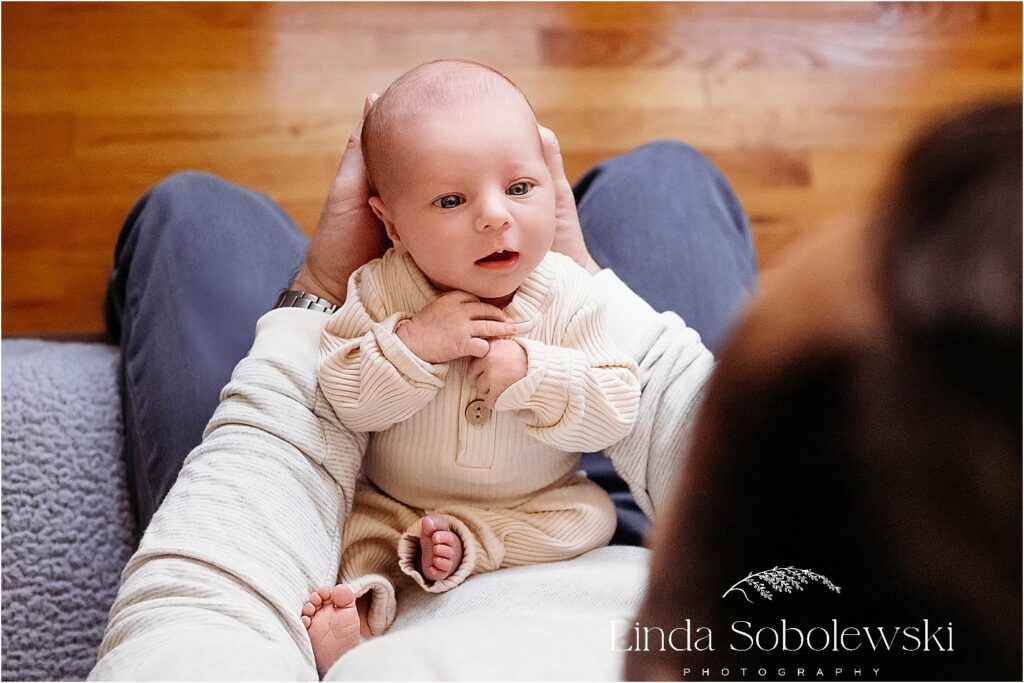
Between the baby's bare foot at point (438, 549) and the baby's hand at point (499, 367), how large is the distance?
0.10m

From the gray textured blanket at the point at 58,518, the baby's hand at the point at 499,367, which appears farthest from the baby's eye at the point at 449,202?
the gray textured blanket at the point at 58,518

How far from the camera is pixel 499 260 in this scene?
626 millimetres

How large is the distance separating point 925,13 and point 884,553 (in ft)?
2.68

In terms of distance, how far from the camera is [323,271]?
78 cm

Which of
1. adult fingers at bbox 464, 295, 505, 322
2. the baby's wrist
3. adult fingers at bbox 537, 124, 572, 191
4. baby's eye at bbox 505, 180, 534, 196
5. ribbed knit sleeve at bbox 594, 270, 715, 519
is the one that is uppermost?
adult fingers at bbox 537, 124, 572, 191

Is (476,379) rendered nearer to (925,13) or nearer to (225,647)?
(225,647)

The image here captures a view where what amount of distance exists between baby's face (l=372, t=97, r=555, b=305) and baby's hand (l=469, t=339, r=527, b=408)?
0.15 ft

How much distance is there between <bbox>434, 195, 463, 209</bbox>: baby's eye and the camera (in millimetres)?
612

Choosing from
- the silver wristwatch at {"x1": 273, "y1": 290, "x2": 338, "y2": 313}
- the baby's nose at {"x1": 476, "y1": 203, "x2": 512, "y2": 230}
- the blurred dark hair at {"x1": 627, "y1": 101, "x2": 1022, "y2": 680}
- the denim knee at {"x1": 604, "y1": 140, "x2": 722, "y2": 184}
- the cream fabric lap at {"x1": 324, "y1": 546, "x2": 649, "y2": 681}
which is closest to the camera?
the blurred dark hair at {"x1": 627, "y1": 101, "x2": 1022, "y2": 680}

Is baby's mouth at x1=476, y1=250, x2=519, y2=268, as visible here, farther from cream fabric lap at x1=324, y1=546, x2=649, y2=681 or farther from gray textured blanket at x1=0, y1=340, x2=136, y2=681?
gray textured blanket at x1=0, y1=340, x2=136, y2=681

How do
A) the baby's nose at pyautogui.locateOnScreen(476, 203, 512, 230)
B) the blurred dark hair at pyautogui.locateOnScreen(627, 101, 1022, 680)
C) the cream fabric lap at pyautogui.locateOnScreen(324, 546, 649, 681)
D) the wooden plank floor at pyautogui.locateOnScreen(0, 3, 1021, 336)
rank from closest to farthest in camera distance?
1. the blurred dark hair at pyautogui.locateOnScreen(627, 101, 1022, 680)
2. the cream fabric lap at pyautogui.locateOnScreen(324, 546, 649, 681)
3. the baby's nose at pyautogui.locateOnScreen(476, 203, 512, 230)
4. the wooden plank floor at pyautogui.locateOnScreen(0, 3, 1021, 336)

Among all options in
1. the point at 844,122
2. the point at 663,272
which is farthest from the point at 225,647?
the point at 844,122

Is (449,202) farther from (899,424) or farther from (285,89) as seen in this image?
(285,89)

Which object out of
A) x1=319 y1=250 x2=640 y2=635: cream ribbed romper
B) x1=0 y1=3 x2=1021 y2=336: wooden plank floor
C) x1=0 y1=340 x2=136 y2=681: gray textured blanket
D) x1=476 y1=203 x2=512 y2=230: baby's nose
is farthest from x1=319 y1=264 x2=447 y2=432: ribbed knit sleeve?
x1=0 y1=3 x2=1021 y2=336: wooden plank floor
